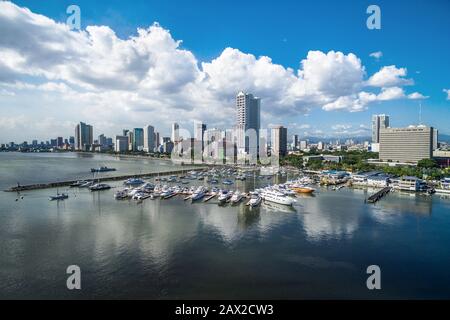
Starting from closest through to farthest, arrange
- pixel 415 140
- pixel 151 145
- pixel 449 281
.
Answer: pixel 449 281 → pixel 415 140 → pixel 151 145

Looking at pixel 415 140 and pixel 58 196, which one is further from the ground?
pixel 415 140

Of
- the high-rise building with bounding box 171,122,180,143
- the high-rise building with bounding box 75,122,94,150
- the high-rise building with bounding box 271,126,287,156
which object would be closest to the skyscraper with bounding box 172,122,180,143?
the high-rise building with bounding box 171,122,180,143

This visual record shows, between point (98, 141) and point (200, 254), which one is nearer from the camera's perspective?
point (200, 254)

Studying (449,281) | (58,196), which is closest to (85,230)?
(58,196)

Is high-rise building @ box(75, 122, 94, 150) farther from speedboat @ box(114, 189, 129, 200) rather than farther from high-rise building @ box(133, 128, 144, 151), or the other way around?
speedboat @ box(114, 189, 129, 200)

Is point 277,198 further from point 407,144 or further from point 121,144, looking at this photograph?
point 121,144

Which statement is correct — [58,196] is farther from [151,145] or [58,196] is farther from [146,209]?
[151,145]

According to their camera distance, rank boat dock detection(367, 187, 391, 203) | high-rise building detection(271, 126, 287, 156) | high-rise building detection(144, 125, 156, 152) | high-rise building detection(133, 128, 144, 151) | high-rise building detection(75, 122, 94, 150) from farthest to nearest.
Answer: high-rise building detection(75, 122, 94, 150)
high-rise building detection(133, 128, 144, 151)
high-rise building detection(144, 125, 156, 152)
high-rise building detection(271, 126, 287, 156)
boat dock detection(367, 187, 391, 203)
